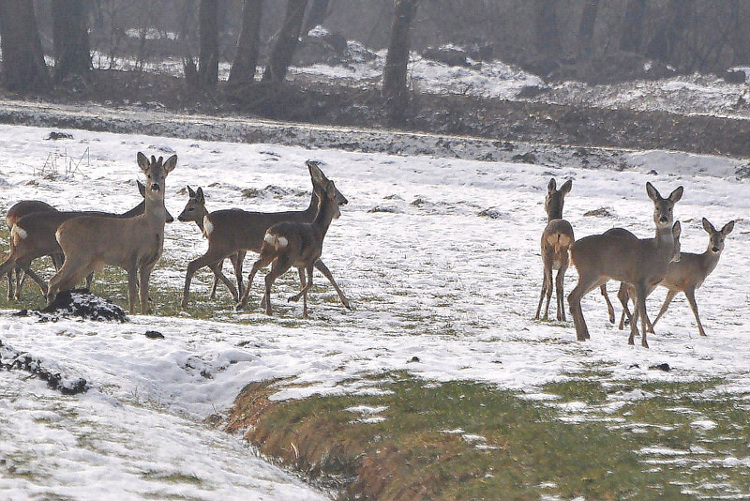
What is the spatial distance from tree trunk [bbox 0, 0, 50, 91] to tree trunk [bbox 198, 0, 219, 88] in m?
5.49

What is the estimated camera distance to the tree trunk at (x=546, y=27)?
5816 centimetres

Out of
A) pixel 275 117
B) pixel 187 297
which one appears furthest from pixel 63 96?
pixel 187 297

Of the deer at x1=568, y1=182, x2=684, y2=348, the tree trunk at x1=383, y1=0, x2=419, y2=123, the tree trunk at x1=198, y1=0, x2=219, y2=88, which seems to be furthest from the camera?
the tree trunk at x1=198, y1=0, x2=219, y2=88

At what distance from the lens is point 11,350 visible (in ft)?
25.5

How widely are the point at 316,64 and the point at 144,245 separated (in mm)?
43576

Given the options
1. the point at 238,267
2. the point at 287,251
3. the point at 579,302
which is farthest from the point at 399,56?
the point at 579,302

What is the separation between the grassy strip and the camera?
19.6ft

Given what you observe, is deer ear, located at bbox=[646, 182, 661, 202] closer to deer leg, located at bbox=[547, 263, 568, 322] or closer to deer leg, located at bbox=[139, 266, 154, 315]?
deer leg, located at bbox=[547, 263, 568, 322]

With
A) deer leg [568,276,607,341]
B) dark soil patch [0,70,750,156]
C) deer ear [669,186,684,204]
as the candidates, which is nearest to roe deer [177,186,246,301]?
deer leg [568,276,607,341]

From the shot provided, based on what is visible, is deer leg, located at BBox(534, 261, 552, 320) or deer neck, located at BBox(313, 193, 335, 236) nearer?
deer leg, located at BBox(534, 261, 552, 320)

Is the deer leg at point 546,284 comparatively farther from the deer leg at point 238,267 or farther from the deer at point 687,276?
the deer leg at point 238,267

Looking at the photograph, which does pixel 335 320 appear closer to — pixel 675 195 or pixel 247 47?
pixel 675 195

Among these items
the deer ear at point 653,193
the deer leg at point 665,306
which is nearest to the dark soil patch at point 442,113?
the deer leg at point 665,306

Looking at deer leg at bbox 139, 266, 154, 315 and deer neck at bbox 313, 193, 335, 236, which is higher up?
deer neck at bbox 313, 193, 335, 236
